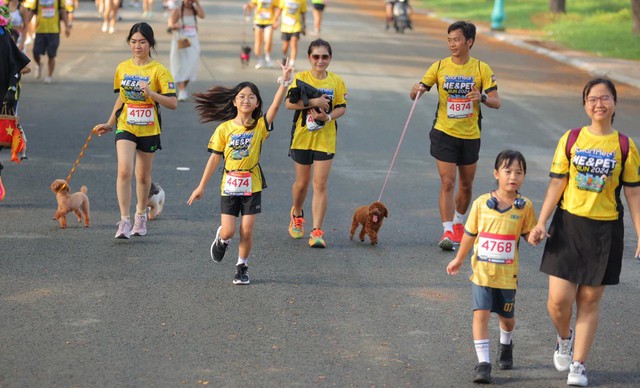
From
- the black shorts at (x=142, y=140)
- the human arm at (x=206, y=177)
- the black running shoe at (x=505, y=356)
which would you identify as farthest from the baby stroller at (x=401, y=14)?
the black running shoe at (x=505, y=356)

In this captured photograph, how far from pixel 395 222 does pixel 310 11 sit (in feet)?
108

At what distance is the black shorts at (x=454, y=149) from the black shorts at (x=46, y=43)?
A: 38.2 ft

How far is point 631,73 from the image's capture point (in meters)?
25.1

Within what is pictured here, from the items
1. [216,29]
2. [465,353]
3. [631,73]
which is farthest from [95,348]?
[216,29]

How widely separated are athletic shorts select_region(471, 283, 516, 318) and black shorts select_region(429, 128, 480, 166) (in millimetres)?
3530

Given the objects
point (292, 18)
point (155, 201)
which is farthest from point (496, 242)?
point (292, 18)

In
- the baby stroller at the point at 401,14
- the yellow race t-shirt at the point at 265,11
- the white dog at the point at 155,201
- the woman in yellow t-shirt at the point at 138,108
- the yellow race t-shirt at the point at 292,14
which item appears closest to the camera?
the woman in yellow t-shirt at the point at 138,108

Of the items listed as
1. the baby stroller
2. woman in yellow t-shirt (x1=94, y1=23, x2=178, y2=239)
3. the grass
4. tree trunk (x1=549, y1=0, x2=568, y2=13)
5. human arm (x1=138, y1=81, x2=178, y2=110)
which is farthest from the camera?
tree trunk (x1=549, y1=0, x2=568, y2=13)

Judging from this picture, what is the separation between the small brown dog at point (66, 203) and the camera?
1011cm

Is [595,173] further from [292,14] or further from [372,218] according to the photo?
[292,14]

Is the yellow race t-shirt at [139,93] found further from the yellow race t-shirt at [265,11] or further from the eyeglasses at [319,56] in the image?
the yellow race t-shirt at [265,11]

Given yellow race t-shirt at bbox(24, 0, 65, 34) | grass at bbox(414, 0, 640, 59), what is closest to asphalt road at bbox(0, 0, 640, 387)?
yellow race t-shirt at bbox(24, 0, 65, 34)

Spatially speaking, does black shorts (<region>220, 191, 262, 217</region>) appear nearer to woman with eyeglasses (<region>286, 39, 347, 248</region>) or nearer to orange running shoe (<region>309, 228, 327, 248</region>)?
woman with eyeglasses (<region>286, 39, 347, 248</region>)

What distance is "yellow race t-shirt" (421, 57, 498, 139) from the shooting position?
9.74 metres
